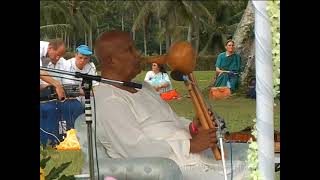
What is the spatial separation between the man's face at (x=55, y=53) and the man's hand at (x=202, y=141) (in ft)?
2.53

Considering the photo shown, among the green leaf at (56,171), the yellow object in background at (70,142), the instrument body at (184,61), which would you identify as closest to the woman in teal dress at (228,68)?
the instrument body at (184,61)

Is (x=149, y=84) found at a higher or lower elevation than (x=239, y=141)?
higher

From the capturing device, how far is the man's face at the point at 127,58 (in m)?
4.00

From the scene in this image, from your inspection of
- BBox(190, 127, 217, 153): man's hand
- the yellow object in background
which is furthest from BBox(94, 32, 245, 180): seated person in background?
the yellow object in background

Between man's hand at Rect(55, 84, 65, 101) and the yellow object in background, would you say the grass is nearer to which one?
the yellow object in background

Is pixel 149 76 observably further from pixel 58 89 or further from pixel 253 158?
pixel 253 158

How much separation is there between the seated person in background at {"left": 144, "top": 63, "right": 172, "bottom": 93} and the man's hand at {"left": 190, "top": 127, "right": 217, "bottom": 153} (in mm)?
274

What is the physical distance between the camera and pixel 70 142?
402 cm
